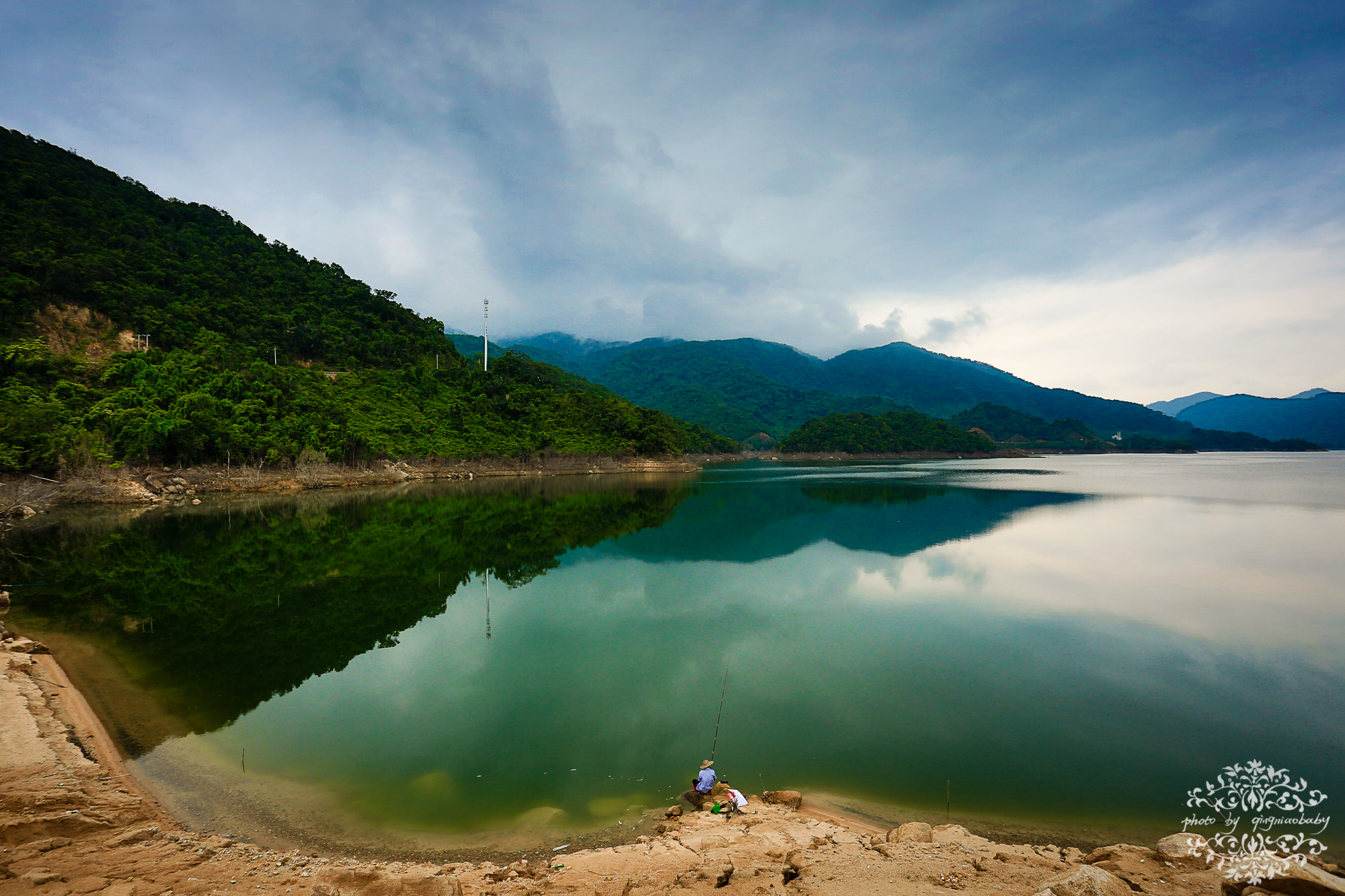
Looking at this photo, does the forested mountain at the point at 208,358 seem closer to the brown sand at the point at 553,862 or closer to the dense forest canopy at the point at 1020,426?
the brown sand at the point at 553,862

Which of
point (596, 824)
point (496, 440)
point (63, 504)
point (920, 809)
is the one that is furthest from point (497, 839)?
point (496, 440)

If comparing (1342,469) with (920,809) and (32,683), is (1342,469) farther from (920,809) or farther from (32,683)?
(32,683)

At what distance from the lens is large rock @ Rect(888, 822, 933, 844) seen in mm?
4129

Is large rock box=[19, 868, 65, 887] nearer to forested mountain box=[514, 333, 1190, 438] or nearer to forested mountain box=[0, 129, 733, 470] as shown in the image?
forested mountain box=[0, 129, 733, 470]

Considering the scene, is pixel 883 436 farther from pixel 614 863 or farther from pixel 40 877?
pixel 40 877

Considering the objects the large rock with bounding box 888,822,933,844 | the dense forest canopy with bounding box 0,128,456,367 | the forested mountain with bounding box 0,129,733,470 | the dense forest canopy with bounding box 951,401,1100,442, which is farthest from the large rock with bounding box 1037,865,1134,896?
the dense forest canopy with bounding box 951,401,1100,442

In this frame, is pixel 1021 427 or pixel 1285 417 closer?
pixel 1021 427

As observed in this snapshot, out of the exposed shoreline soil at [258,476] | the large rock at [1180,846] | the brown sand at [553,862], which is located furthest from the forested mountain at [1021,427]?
the brown sand at [553,862]

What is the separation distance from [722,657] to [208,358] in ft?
147

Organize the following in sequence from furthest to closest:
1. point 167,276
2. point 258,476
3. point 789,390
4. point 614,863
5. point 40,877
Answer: point 789,390
point 167,276
point 258,476
point 614,863
point 40,877

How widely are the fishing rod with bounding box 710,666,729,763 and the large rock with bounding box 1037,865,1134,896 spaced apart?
3326mm

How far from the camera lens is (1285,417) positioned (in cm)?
15712

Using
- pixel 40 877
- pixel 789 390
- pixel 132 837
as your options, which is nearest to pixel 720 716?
pixel 132 837

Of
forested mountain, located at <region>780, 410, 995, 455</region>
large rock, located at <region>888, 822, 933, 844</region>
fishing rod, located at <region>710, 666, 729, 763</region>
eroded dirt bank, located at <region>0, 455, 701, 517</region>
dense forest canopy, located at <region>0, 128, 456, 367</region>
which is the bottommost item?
fishing rod, located at <region>710, 666, 729, 763</region>
